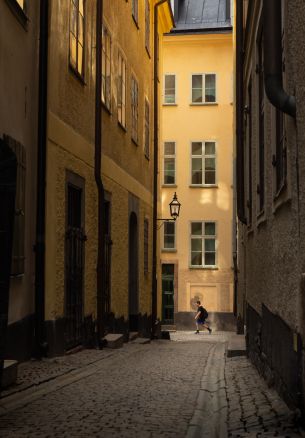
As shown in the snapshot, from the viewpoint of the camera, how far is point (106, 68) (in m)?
15.1

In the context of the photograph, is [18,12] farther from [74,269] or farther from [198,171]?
[198,171]

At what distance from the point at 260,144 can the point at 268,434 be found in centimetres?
523

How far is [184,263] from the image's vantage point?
33.6 m

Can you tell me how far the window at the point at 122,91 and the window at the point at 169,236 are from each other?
16969 millimetres

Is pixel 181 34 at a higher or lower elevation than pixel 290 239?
higher

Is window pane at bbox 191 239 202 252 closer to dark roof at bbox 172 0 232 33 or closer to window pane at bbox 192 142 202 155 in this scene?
window pane at bbox 192 142 202 155

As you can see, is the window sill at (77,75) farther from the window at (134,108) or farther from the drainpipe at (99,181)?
the window at (134,108)

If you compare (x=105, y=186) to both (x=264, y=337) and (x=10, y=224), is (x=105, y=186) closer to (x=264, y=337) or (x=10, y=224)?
(x=264, y=337)

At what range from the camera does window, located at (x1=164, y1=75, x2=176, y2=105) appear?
35125mm

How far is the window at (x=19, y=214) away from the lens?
926cm

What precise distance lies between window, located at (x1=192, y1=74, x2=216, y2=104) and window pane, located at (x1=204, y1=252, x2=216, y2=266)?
22.2 feet

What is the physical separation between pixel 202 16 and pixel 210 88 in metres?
3.90

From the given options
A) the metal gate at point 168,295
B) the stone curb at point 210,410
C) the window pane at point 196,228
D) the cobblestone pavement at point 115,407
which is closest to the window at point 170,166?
the window pane at point 196,228

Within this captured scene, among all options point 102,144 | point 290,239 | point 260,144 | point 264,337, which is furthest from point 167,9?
point 290,239
